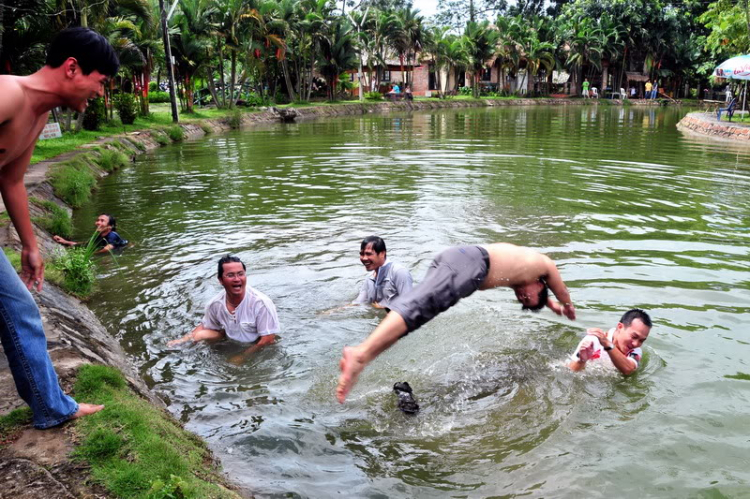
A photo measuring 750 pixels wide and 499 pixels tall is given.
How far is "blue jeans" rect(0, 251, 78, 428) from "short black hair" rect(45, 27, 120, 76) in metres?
1.11

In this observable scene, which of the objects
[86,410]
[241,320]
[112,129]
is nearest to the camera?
[86,410]

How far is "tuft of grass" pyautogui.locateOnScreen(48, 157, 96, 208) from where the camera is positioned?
12711 millimetres

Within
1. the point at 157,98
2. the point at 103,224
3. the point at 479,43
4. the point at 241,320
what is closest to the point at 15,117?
the point at 241,320

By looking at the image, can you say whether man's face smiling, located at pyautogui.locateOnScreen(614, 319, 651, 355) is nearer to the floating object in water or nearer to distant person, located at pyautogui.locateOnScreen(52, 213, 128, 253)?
the floating object in water

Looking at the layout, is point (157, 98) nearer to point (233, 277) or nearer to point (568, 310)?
point (233, 277)

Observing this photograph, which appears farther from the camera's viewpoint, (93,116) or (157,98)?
(157,98)

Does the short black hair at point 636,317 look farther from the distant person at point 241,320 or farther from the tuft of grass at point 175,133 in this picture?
the tuft of grass at point 175,133

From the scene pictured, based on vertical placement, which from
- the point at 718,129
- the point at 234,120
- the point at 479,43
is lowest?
the point at 718,129

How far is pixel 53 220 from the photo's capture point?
10391 mm

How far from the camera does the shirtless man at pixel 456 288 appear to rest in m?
3.83

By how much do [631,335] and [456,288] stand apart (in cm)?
238

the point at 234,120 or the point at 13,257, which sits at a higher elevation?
the point at 234,120

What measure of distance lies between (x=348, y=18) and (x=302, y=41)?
6639 millimetres

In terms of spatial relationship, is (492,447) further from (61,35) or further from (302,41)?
(302,41)
